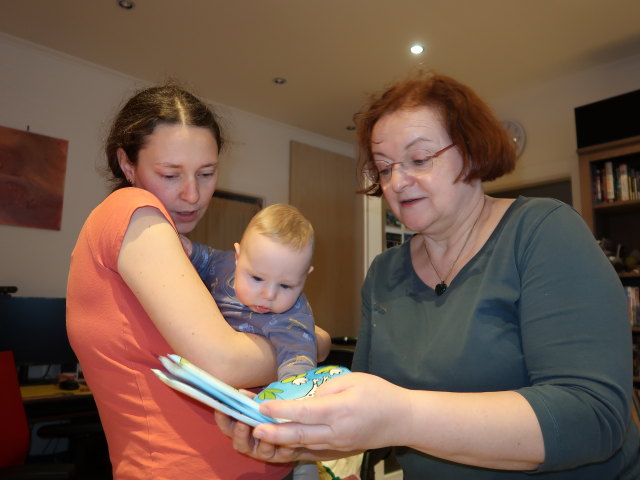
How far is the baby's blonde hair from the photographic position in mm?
1243

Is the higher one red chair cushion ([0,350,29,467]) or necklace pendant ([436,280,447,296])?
necklace pendant ([436,280,447,296])

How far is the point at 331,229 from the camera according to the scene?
5941 mm

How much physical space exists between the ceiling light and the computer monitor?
211 cm

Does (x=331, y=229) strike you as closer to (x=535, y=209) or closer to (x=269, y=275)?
(x=269, y=275)

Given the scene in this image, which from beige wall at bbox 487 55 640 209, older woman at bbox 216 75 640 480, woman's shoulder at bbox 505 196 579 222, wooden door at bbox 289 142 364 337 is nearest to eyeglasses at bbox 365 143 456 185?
older woman at bbox 216 75 640 480

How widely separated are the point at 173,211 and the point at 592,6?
11.7 feet

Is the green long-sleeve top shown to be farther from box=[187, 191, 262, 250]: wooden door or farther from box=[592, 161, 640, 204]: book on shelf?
box=[187, 191, 262, 250]: wooden door

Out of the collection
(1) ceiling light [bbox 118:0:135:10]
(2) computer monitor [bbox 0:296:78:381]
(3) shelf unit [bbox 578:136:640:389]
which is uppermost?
(1) ceiling light [bbox 118:0:135:10]

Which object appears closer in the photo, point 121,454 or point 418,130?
point 121,454

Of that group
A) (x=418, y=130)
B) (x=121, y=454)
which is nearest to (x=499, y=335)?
(x=418, y=130)

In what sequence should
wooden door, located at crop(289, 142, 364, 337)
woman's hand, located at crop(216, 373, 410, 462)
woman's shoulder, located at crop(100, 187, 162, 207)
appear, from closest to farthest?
woman's hand, located at crop(216, 373, 410, 462)
woman's shoulder, located at crop(100, 187, 162, 207)
wooden door, located at crop(289, 142, 364, 337)

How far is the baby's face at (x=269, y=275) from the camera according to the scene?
119 cm

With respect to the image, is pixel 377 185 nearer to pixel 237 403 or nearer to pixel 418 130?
pixel 418 130

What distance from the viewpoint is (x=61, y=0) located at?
334 centimetres
